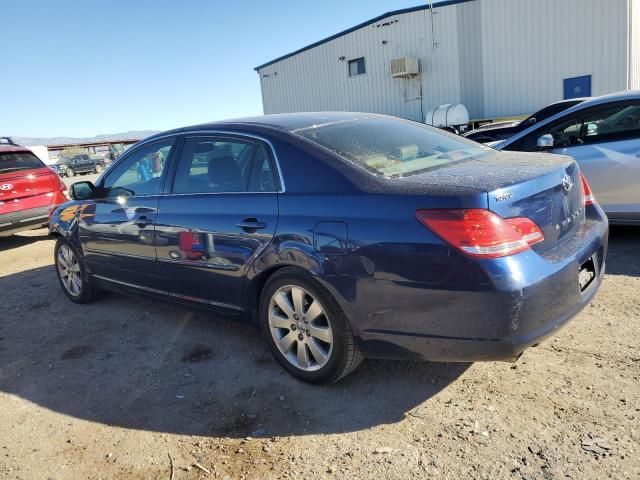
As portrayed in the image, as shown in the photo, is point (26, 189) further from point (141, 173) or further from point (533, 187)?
point (533, 187)

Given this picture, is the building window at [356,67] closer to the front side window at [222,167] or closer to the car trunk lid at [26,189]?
the car trunk lid at [26,189]

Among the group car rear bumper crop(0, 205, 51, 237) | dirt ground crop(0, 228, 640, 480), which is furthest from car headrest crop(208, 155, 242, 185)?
car rear bumper crop(0, 205, 51, 237)

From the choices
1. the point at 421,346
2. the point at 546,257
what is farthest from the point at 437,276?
the point at 546,257

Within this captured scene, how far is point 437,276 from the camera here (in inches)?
93.7

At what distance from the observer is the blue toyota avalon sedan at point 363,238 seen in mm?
2355

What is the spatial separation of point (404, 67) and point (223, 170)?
1838 centimetres

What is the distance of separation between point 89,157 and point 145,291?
3509 cm

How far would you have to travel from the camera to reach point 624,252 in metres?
4.96

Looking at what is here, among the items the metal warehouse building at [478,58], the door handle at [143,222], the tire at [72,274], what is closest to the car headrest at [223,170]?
the door handle at [143,222]

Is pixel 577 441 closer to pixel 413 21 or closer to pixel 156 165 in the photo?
pixel 156 165

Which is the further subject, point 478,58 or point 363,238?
point 478,58

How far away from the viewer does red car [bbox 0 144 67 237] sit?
26.2 ft

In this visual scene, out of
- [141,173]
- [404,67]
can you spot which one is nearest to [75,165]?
[404,67]

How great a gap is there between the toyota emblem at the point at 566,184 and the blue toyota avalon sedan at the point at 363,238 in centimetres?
2
